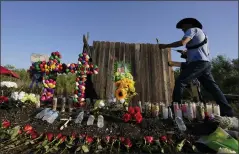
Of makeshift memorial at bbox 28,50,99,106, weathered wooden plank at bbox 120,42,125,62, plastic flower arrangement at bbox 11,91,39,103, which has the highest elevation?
weathered wooden plank at bbox 120,42,125,62

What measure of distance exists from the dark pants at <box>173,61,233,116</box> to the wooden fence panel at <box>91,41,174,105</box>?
4.21 metres

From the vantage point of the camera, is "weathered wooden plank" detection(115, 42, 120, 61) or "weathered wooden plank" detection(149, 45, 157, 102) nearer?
"weathered wooden plank" detection(149, 45, 157, 102)

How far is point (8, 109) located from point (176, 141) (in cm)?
320

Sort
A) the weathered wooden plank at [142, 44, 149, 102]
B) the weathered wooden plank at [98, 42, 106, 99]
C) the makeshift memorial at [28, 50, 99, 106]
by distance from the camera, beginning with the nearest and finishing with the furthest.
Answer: the makeshift memorial at [28, 50, 99, 106]
the weathered wooden plank at [98, 42, 106, 99]
the weathered wooden plank at [142, 44, 149, 102]

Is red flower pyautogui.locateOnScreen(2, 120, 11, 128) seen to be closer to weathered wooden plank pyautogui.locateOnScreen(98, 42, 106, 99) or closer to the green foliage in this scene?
weathered wooden plank pyautogui.locateOnScreen(98, 42, 106, 99)

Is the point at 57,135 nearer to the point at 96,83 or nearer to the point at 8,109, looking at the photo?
the point at 8,109

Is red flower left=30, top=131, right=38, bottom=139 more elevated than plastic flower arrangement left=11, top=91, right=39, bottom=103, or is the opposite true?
plastic flower arrangement left=11, top=91, right=39, bottom=103

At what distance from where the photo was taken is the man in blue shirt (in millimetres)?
4520

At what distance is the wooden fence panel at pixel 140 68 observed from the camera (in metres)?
8.79

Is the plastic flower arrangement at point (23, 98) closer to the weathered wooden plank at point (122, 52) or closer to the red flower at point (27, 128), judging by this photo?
the red flower at point (27, 128)

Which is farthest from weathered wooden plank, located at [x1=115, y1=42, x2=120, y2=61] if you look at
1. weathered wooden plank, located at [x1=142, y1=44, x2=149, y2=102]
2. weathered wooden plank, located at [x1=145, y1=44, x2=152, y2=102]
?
weathered wooden plank, located at [x1=145, y1=44, x2=152, y2=102]

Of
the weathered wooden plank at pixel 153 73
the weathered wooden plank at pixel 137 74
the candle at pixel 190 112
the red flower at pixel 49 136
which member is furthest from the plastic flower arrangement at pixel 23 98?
the weathered wooden plank at pixel 153 73

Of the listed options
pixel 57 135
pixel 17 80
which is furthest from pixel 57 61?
pixel 17 80

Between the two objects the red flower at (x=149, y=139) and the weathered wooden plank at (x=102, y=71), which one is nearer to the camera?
the red flower at (x=149, y=139)
